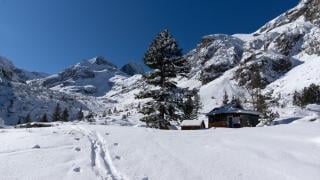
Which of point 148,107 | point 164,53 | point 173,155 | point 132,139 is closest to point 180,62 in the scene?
point 164,53

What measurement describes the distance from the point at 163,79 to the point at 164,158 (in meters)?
30.3

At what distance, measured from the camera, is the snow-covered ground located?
10008 mm

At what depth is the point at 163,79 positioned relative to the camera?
42.2 meters

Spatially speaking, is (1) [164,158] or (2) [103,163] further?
(1) [164,158]

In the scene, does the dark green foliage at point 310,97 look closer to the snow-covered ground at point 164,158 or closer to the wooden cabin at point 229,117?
the wooden cabin at point 229,117

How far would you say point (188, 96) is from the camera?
4234 cm

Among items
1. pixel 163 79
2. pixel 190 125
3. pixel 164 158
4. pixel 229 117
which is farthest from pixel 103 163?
pixel 229 117

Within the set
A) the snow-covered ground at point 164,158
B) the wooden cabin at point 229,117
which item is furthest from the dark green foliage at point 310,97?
the snow-covered ground at point 164,158

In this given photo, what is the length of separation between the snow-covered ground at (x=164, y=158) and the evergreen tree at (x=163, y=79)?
79.2ft

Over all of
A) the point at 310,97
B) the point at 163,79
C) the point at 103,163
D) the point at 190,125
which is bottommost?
the point at 103,163

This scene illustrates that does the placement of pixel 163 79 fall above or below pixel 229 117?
above

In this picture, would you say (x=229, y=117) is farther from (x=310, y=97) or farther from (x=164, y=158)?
(x=310, y=97)

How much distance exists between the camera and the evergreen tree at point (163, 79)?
4038 cm

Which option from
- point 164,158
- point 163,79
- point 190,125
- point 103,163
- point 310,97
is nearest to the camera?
point 103,163
